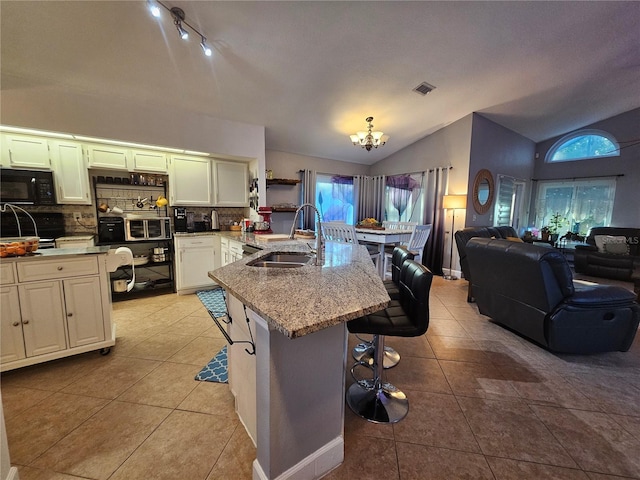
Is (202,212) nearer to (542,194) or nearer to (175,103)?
(175,103)

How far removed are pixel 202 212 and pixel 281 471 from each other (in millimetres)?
3629

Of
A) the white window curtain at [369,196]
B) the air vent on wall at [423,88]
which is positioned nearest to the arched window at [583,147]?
the white window curtain at [369,196]

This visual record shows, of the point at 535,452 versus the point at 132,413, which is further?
the point at 132,413

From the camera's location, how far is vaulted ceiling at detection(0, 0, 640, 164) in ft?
6.66

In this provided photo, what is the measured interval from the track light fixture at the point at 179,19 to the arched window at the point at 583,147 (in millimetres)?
7855

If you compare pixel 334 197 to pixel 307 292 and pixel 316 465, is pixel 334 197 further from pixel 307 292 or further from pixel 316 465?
pixel 316 465

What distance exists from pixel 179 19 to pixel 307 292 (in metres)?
2.38

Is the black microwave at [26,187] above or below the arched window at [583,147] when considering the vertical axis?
below

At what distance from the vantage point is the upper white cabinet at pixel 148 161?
324 centimetres

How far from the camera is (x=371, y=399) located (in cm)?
165

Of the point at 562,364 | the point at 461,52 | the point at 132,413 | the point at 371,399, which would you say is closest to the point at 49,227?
the point at 132,413

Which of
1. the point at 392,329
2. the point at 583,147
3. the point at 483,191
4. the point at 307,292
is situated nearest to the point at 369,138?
the point at 483,191

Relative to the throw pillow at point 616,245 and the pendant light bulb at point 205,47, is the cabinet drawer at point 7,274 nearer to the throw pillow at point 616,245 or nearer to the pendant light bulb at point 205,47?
the pendant light bulb at point 205,47

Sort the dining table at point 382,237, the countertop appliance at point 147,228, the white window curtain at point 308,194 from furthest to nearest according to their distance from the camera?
the white window curtain at point 308,194 → the dining table at point 382,237 → the countertop appliance at point 147,228
